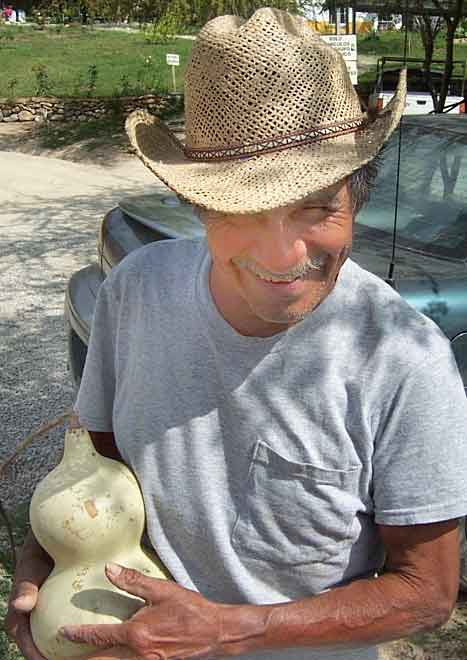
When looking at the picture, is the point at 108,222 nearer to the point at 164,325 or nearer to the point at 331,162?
the point at 164,325

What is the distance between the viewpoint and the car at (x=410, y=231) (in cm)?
268

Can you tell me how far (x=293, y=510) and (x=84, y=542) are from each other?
37 cm

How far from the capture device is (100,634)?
1279mm

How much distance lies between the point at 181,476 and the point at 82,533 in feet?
0.67

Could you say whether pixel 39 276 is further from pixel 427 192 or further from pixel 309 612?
pixel 309 612

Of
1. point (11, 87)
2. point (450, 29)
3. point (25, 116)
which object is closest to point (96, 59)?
point (11, 87)

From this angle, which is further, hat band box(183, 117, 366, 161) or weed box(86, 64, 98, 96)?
weed box(86, 64, 98, 96)

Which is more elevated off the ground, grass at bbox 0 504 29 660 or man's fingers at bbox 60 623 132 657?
man's fingers at bbox 60 623 132 657

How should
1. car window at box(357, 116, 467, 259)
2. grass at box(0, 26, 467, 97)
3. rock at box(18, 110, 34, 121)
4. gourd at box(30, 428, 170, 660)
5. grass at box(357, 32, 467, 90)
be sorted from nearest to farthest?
gourd at box(30, 428, 170, 660) → car window at box(357, 116, 467, 259) → rock at box(18, 110, 34, 121) → grass at box(0, 26, 467, 97) → grass at box(357, 32, 467, 90)

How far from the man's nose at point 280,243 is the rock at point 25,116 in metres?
18.8

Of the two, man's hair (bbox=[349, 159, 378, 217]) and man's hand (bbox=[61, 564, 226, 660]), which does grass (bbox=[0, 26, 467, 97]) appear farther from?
man's hand (bbox=[61, 564, 226, 660])

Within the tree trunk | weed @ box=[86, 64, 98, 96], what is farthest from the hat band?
weed @ box=[86, 64, 98, 96]

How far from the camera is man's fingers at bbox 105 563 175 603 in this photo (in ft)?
4.06

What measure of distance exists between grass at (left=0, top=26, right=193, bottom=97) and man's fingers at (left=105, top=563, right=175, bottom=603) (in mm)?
16607
